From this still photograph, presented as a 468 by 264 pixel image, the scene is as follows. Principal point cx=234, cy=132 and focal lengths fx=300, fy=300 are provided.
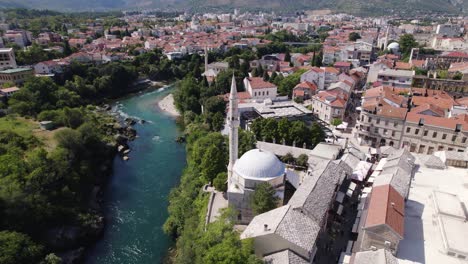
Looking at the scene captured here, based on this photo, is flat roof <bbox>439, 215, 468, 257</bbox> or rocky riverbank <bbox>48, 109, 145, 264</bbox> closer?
flat roof <bbox>439, 215, 468, 257</bbox>

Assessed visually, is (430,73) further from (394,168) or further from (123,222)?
(123,222)

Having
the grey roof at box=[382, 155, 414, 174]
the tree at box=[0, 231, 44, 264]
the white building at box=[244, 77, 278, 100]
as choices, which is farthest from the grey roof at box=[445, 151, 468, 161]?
the tree at box=[0, 231, 44, 264]

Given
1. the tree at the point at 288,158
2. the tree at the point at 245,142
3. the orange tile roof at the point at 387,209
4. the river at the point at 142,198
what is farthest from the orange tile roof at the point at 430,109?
the river at the point at 142,198

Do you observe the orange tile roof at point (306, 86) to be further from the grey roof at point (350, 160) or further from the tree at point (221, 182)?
the tree at point (221, 182)

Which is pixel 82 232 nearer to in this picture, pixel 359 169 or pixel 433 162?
pixel 359 169

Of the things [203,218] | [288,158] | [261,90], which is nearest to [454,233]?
[288,158]

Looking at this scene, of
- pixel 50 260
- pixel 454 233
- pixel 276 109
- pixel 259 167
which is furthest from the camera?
pixel 276 109

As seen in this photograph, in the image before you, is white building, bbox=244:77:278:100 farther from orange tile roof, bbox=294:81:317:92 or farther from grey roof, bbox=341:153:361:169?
grey roof, bbox=341:153:361:169
